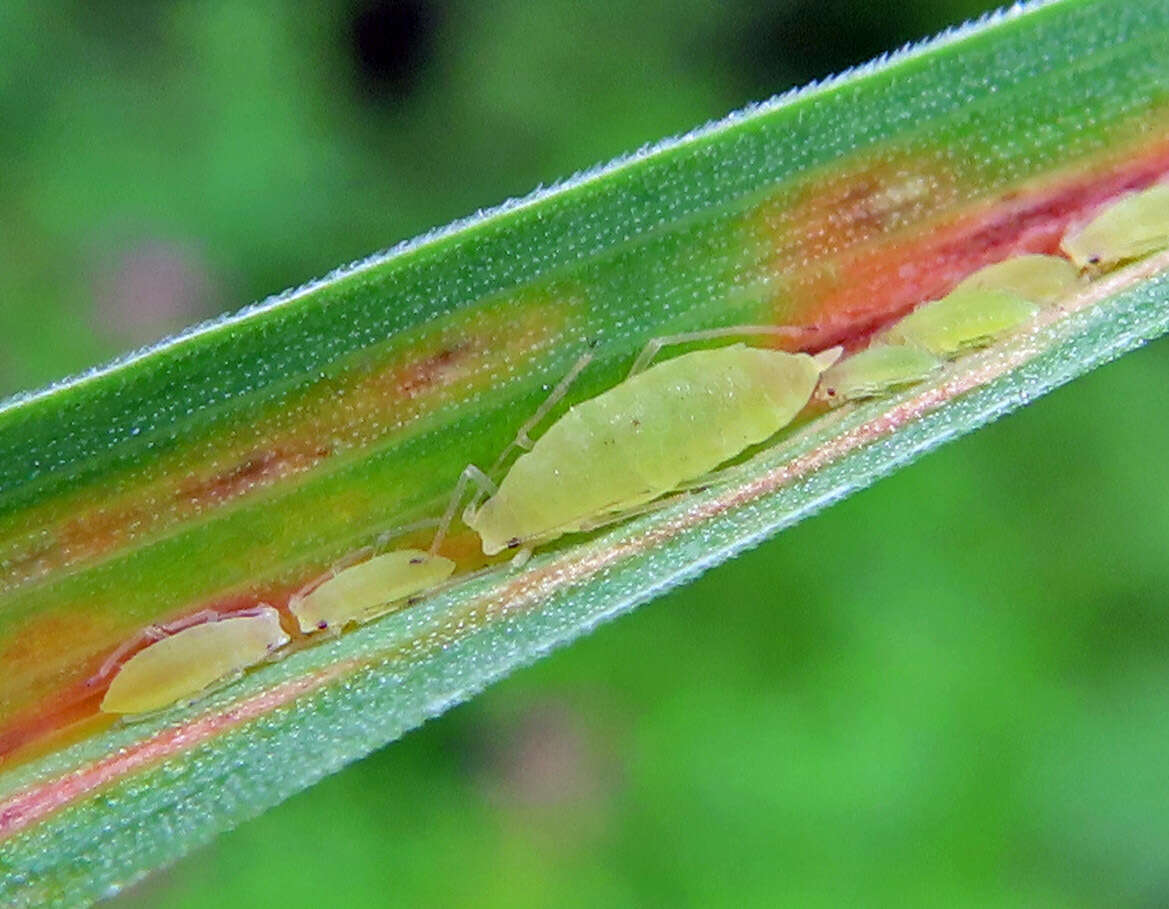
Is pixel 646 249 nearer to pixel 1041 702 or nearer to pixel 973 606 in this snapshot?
pixel 973 606

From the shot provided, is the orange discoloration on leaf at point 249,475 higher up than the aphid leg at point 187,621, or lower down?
higher up

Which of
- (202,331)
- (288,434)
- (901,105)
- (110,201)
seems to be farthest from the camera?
(110,201)

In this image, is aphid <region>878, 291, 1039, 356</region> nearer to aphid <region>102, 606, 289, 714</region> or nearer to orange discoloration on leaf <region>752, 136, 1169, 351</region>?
orange discoloration on leaf <region>752, 136, 1169, 351</region>

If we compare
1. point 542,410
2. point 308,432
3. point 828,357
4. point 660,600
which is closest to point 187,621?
point 308,432

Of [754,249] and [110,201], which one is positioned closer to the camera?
[754,249]

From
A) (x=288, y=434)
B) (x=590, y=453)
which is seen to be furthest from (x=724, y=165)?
(x=288, y=434)

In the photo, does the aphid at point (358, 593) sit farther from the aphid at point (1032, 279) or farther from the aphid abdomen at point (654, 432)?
the aphid at point (1032, 279)

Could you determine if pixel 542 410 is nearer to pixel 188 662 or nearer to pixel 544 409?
Answer: pixel 544 409

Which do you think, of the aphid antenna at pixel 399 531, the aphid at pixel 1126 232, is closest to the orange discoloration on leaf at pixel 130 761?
the aphid antenna at pixel 399 531
